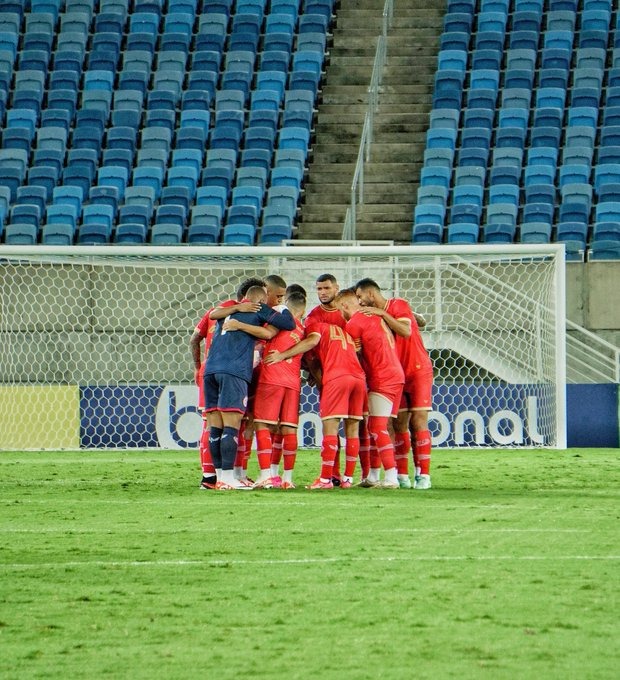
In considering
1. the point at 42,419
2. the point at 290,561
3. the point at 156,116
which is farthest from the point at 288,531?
the point at 156,116

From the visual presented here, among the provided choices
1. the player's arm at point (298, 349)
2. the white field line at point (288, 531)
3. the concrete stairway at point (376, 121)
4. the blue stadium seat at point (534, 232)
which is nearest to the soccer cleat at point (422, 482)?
the player's arm at point (298, 349)

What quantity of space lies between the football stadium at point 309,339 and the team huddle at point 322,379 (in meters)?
0.02

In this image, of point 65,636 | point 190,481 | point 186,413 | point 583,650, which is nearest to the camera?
point 583,650

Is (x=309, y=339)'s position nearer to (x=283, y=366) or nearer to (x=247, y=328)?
(x=283, y=366)

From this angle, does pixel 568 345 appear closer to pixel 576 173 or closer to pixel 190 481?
pixel 576 173

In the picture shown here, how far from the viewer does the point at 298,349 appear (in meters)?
10.2

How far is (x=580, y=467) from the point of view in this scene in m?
12.5

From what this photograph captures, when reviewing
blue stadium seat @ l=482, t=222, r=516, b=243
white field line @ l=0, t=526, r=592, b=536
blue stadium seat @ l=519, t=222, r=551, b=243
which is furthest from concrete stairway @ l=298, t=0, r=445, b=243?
white field line @ l=0, t=526, r=592, b=536

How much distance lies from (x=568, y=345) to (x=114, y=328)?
5.95 metres

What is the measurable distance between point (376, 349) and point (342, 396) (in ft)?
1.40

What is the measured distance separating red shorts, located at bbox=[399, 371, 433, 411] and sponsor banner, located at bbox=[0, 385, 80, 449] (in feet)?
20.2

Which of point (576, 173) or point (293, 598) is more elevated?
point (576, 173)

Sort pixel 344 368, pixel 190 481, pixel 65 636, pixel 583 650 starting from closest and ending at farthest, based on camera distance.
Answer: pixel 583 650
pixel 65 636
pixel 344 368
pixel 190 481

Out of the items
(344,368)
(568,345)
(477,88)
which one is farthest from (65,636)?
(477,88)
